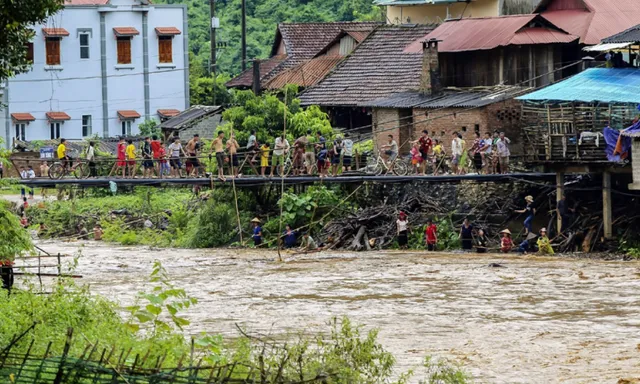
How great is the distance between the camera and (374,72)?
4412cm

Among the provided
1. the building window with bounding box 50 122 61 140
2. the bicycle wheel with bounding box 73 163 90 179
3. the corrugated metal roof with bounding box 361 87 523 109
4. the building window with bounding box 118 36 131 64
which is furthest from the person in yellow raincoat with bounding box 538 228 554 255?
the building window with bounding box 118 36 131 64

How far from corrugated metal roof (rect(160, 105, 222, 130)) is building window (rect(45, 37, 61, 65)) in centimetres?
496

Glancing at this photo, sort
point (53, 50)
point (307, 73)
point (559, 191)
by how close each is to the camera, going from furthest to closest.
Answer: point (53, 50) → point (307, 73) → point (559, 191)

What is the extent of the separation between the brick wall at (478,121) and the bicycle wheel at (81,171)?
859 centimetres

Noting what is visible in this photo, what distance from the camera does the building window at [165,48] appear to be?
53.4 metres

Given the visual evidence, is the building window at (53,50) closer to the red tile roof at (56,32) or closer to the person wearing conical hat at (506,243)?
the red tile roof at (56,32)

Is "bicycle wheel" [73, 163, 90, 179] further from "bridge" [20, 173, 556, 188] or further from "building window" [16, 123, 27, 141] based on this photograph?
"building window" [16, 123, 27, 141]

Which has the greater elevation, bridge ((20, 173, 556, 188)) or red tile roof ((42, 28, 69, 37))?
red tile roof ((42, 28, 69, 37))

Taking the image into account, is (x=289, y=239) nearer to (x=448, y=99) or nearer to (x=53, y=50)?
(x=448, y=99)

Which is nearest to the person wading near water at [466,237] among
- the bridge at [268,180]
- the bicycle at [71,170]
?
the bridge at [268,180]

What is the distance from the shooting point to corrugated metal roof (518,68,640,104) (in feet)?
98.1

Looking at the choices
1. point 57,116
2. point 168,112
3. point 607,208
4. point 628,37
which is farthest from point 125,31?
point 607,208

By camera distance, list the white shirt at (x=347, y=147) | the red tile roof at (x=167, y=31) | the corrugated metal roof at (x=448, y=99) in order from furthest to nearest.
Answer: the red tile roof at (x=167, y=31) < the corrugated metal roof at (x=448, y=99) < the white shirt at (x=347, y=147)

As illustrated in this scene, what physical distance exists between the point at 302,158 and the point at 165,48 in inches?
796
